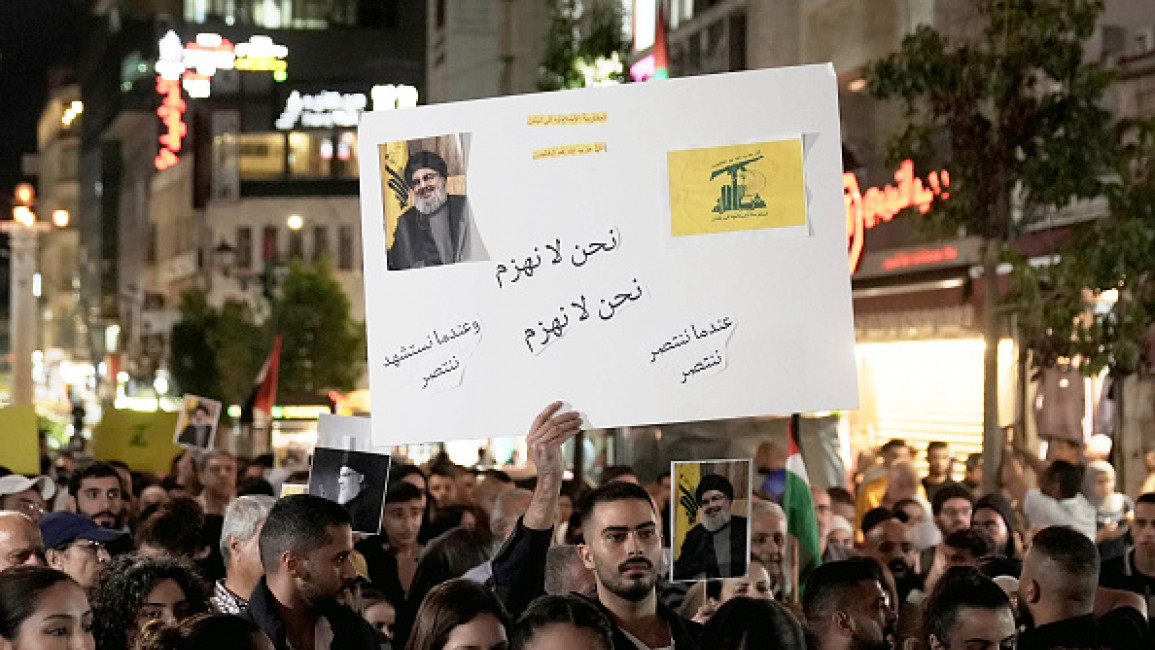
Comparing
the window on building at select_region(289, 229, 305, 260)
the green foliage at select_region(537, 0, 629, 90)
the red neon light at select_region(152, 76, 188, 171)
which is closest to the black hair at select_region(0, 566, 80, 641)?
the green foliage at select_region(537, 0, 629, 90)

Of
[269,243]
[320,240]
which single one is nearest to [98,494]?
[320,240]

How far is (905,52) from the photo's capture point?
16859mm

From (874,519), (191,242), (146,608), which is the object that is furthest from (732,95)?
(191,242)

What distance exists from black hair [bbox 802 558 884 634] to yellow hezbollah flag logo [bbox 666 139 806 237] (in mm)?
1389

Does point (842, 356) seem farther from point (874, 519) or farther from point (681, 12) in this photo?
point (681, 12)

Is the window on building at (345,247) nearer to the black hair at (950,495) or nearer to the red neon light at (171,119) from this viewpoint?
the red neon light at (171,119)

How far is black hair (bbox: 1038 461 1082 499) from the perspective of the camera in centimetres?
1213

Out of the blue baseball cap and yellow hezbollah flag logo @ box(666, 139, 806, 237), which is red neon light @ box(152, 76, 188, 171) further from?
yellow hezbollah flag logo @ box(666, 139, 806, 237)

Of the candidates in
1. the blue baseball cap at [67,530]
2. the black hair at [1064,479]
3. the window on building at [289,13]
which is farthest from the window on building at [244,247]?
the blue baseball cap at [67,530]

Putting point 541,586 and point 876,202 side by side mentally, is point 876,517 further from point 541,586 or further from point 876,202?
point 876,202

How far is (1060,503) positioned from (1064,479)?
0.19 m

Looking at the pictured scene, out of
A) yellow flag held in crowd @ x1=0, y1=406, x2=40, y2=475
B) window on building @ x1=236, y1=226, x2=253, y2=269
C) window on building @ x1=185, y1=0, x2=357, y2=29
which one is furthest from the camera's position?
window on building @ x1=185, y1=0, x2=357, y2=29

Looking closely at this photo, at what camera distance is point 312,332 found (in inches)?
2657

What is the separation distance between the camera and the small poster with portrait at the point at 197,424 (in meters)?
17.1
